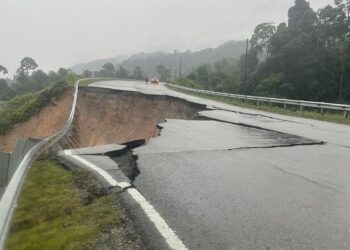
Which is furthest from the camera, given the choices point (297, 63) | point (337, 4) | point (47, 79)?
point (47, 79)

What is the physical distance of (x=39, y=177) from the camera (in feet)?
23.7

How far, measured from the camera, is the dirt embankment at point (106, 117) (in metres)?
29.3

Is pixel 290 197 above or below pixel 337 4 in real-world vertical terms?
below

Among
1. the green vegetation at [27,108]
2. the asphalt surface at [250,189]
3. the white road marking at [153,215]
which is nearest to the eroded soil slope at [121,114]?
the green vegetation at [27,108]

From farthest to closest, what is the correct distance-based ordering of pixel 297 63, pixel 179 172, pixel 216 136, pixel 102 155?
pixel 297 63, pixel 216 136, pixel 102 155, pixel 179 172

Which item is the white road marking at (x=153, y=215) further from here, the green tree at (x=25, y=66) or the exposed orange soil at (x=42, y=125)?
the green tree at (x=25, y=66)

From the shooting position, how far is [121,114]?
32.6 meters

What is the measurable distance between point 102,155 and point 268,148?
4.01m

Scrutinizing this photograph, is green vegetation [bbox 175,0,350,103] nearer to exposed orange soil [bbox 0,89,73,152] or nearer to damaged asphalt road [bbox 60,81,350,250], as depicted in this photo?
exposed orange soil [bbox 0,89,73,152]

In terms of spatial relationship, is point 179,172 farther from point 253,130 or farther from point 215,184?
point 253,130

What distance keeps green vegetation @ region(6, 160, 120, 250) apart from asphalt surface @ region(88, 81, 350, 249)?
0.79 metres

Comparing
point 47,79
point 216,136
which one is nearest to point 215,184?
point 216,136

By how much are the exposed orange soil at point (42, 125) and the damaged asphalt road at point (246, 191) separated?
910 inches

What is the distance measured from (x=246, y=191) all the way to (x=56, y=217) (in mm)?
2817
